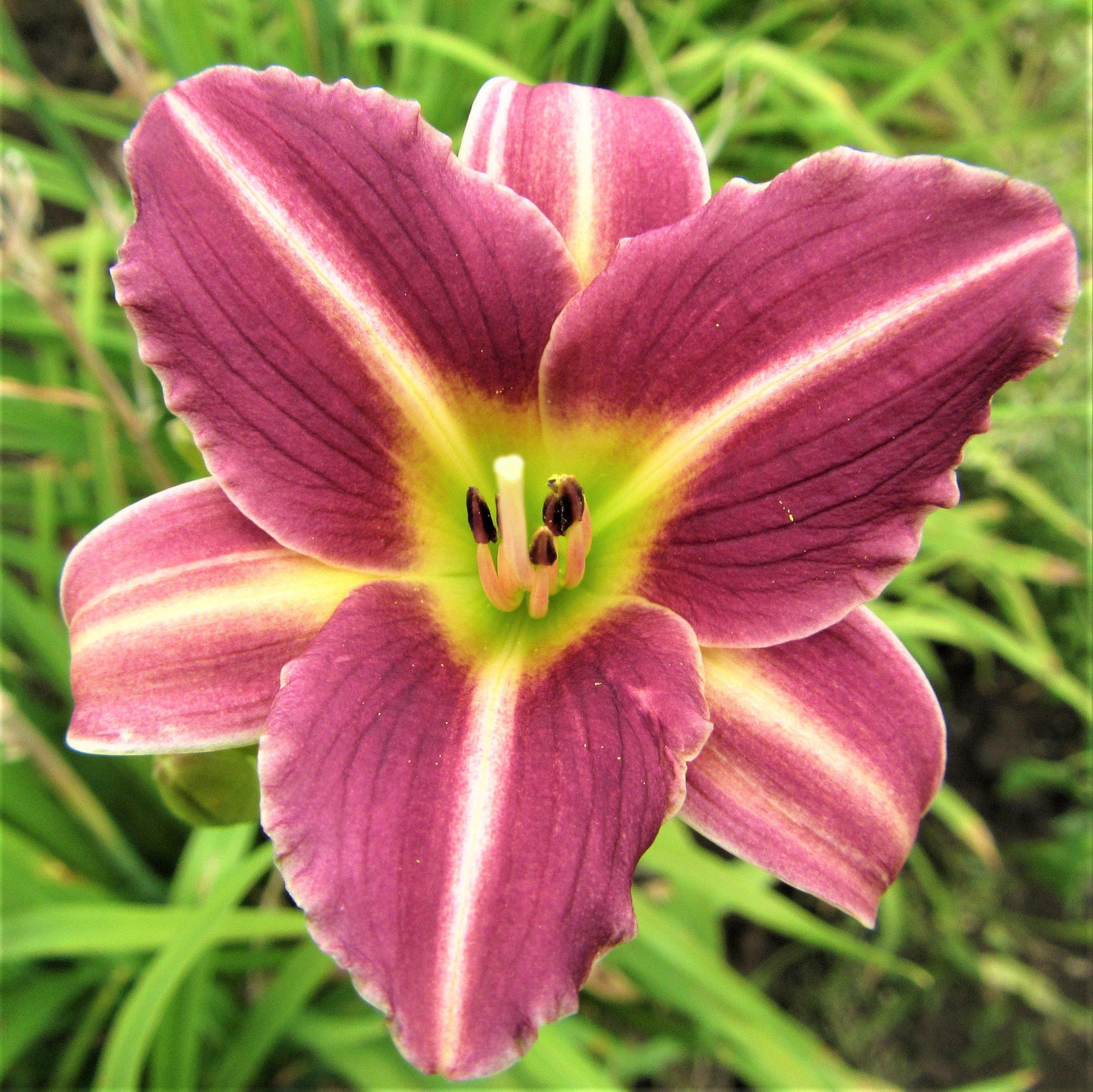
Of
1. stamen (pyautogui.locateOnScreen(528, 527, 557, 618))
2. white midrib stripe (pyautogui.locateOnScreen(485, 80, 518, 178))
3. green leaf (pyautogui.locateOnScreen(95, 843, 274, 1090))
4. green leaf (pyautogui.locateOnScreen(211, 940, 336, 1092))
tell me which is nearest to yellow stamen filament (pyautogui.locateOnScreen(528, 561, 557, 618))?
stamen (pyautogui.locateOnScreen(528, 527, 557, 618))

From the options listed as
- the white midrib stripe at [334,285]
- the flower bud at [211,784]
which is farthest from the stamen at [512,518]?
the flower bud at [211,784]

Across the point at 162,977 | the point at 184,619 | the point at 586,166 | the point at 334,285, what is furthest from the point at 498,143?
the point at 162,977

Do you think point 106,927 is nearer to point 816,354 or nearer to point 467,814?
point 467,814

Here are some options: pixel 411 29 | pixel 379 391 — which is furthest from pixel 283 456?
pixel 411 29

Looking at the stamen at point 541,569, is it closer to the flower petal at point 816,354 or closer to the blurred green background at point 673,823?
the flower petal at point 816,354

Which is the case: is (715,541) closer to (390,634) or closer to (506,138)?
(390,634)
